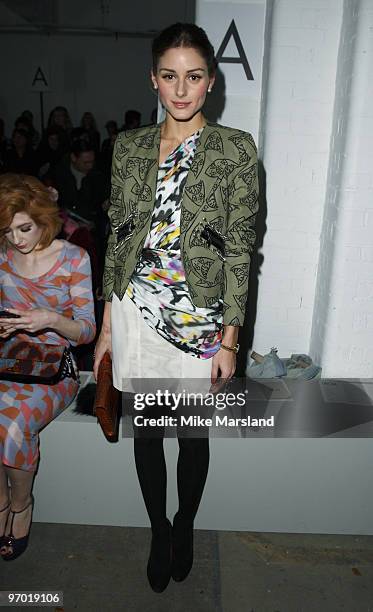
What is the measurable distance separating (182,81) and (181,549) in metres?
1.69

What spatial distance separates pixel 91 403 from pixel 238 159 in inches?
51.3

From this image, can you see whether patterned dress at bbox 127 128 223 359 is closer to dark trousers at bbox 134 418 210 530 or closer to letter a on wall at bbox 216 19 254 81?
dark trousers at bbox 134 418 210 530

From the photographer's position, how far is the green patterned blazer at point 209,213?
5.82 ft

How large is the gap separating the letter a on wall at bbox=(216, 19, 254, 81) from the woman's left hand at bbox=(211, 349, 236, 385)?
1964mm

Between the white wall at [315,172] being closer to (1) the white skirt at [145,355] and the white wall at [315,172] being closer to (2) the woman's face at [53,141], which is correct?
(1) the white skirt at [145,355]

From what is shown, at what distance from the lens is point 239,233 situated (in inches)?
71.6

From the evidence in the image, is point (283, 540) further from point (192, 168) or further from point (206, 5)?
point (206, 5)

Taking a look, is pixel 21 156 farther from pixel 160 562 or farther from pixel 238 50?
pixel 160 562

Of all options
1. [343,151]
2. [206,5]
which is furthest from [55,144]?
[343,151]

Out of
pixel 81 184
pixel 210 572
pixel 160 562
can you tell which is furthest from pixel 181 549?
pixel 81 184

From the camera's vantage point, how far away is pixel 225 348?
189 centimetres

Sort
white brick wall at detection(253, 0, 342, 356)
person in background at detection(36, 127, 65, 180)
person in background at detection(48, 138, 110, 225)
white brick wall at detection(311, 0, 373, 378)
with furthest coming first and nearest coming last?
person in background at detection(36, 127, 65, 180), person in background at detection(48, 138, 110, 225), white brick wall at detection(253, 0, 342, 356), white brick wall at detection(311, 0, 373, 378)

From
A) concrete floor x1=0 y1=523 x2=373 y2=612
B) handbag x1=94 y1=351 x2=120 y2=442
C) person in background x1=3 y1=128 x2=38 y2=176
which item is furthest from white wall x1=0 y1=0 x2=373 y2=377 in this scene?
person in background x1=3 y1=128 x2=38 y2=176

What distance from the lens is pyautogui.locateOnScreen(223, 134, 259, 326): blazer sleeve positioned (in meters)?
1.79
